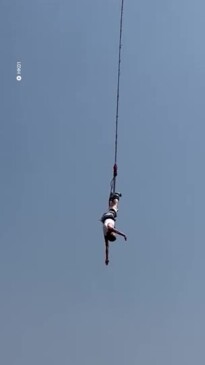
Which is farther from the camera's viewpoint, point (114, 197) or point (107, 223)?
point (114, 197)

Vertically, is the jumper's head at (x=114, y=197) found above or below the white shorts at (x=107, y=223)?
above

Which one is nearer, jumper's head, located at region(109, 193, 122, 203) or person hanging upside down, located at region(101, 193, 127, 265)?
person hanging upside down, located at region(101, 193, 127, 265)

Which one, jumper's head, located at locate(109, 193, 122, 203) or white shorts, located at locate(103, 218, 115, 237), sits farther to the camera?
jumper's head, located at locate(109, 193, 122, 203)

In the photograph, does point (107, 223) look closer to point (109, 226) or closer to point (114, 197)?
point (109, 226)

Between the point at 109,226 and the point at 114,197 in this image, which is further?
the point at 114,197

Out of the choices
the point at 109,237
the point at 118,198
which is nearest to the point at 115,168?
the point at 118,198

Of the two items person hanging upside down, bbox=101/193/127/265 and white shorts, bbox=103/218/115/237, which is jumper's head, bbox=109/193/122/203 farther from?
white shorts, bbox=103/218/115/237

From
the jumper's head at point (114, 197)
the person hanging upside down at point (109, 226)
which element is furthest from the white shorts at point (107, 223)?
the jumper's head at point (114, 197)

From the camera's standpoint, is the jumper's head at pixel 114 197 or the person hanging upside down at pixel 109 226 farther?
the jumper's head at pixel 114 197

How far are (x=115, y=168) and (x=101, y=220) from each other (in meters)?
2.19

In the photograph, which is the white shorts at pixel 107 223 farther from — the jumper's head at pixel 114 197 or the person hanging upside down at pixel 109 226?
the jumper's head at pixel 114 197

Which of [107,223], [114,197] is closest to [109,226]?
[107,223]

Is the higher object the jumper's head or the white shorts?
the jumper's head

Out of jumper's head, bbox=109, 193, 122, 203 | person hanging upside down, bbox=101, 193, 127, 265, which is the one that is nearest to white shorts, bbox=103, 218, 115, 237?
person hanging upside down, bbox=101, 193, 127, 265
